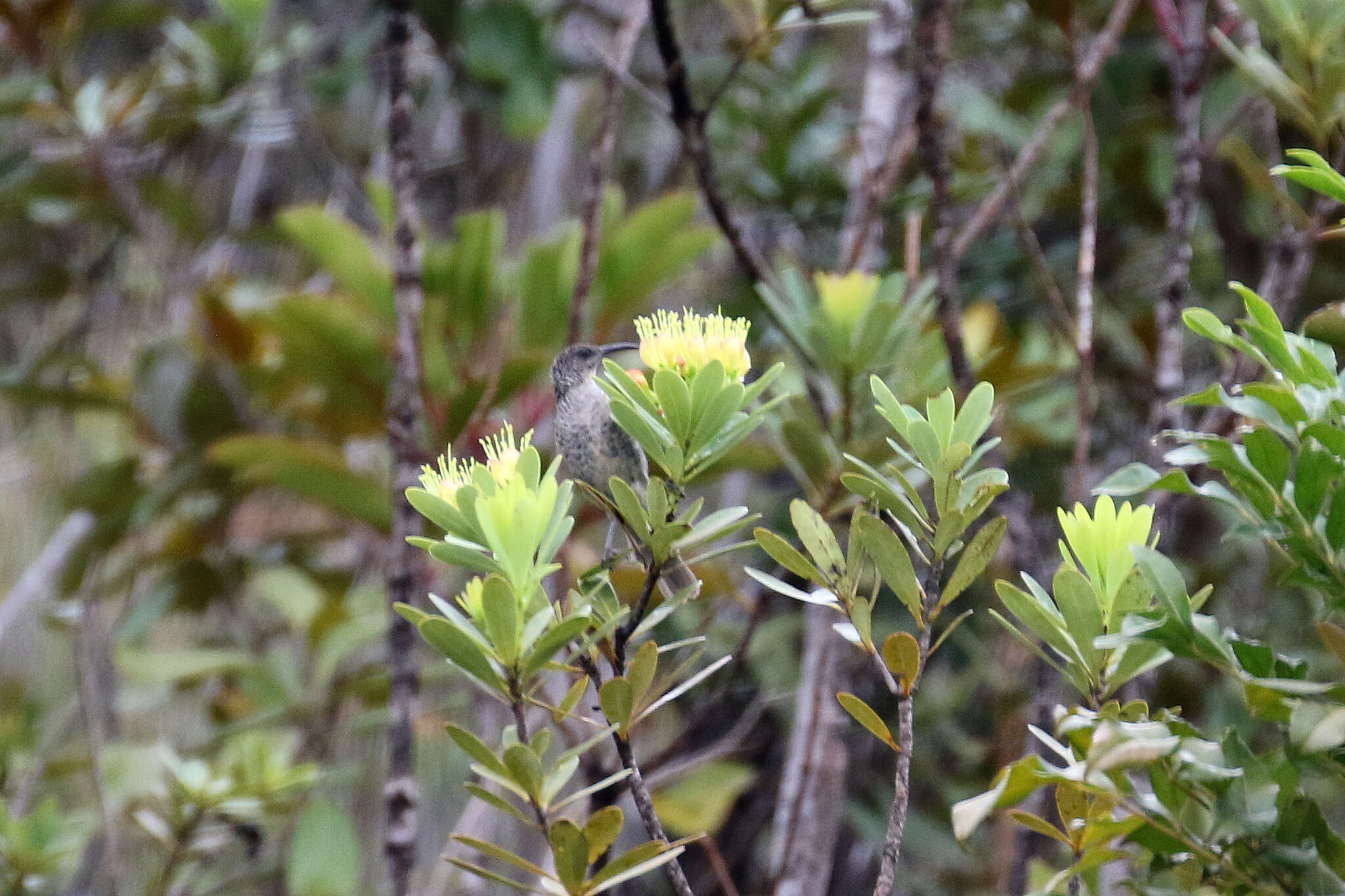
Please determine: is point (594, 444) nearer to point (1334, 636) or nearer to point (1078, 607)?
point (1078, 607)

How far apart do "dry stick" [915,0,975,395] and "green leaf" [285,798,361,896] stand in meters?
0.99

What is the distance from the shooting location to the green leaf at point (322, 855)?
4.62ft

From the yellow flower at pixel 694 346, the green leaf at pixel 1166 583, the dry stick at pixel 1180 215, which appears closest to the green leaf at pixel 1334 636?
the green leaf at pixel 1166 583

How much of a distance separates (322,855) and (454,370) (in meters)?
0.67

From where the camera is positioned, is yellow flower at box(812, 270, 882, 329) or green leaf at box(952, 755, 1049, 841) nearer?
green leaf at box(952, 755, 1049, 841)

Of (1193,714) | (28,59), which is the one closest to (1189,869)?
(1193,714)

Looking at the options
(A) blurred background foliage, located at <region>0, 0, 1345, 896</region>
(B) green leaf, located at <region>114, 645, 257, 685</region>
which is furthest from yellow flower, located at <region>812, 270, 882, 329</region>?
(B) green leaf, located at <region>114, 645, 257, 685</region>

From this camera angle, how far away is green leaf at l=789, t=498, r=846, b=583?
0.64 metres

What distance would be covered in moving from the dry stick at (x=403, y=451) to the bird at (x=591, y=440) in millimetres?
198

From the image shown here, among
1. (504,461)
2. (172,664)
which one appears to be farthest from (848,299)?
(172,664)

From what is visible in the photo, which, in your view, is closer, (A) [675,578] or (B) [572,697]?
(B) [572,697]

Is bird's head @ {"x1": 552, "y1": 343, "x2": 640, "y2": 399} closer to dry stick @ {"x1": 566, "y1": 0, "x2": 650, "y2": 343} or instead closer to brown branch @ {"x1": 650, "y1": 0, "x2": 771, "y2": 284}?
dry stick @ {"x1": 566, "y1": 0, "x2": 650, "y2": 343}

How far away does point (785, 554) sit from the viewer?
0.63m

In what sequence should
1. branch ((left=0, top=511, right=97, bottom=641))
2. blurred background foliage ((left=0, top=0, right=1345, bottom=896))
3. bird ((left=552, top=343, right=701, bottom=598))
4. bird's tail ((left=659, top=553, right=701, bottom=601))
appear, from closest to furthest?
1. bird's tail ((left=659, top=553, right=701, bottom=601))
2. bird ((left=552, top=343, right=701, bottom=598))
3. blurred background foliage ((left=0, top=0, right=1345, bottom=896))
4. branch ((left=0, top=511, right=97, bottom=641))
